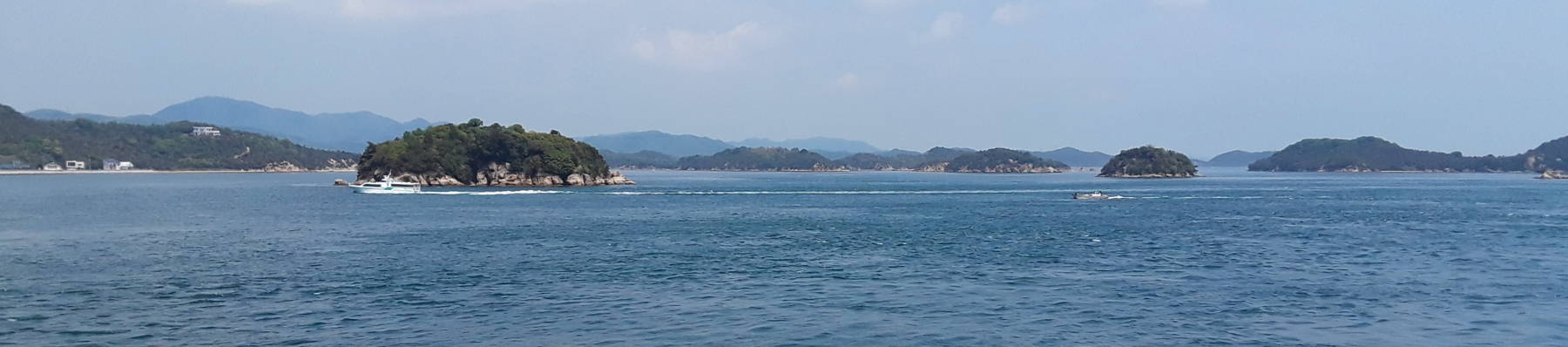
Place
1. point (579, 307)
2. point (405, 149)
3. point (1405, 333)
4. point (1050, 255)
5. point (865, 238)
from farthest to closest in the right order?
1. point (405, 149)
2. point (865, 238)
3. point (1050, 255)
4. point (579, 307)
5. point (1405, 333)

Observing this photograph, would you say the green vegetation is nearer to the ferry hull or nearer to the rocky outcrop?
the rocky outcrop

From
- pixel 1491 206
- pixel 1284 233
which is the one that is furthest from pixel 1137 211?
pixel 1491 206

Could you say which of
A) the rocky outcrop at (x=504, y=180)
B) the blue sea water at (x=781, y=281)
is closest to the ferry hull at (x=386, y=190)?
the rocky outcrop at (x=504, y=180)

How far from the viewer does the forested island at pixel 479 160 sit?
525ft

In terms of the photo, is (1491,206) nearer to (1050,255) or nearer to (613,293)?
(1050,255)

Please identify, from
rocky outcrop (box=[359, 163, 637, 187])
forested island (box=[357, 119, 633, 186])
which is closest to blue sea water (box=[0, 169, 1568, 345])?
forested island (box=[357, 119, 633, 186])

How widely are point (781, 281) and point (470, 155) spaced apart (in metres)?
139

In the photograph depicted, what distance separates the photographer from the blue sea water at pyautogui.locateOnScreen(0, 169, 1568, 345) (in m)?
26.7

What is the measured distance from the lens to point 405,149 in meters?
164

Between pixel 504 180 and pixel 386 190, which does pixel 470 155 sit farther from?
pixel 386 190

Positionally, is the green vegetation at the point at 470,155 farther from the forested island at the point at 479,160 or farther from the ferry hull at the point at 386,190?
the ferry hull at the point at 386,190

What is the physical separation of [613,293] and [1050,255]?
21106mm

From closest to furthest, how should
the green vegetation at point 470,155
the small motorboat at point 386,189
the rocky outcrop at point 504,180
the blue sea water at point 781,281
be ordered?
1. the blue sea water at point 781,281
2. the small motorboat at point 386,189
3. the green vegetation at point 470,155
4. the rocky outcrop at point 504,180

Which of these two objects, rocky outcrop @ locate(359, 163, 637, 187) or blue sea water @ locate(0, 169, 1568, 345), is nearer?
blue sea water @ locate(0, 169, 1568, 345)
